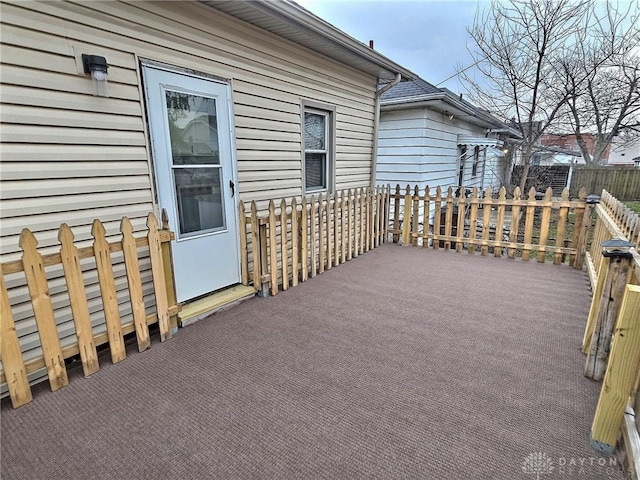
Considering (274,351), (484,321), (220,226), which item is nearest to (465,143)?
(484,321)

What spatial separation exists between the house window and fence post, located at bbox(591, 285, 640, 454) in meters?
3.77

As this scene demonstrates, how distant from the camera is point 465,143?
351 inches

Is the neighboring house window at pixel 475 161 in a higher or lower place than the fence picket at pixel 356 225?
higher

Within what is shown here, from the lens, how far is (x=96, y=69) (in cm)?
234

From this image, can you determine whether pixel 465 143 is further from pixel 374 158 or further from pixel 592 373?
pixel 592 373

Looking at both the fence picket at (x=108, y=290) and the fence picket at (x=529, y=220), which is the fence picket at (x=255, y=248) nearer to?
the fence picket at (x=108, y=290)

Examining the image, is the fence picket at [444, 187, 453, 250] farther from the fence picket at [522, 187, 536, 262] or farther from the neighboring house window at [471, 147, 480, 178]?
the neighboring house window at [471, 147, 480, 178]

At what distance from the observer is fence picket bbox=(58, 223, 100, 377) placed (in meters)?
2.10

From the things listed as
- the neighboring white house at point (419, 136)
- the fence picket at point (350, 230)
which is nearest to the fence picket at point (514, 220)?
the fence picket at point (350, 230)

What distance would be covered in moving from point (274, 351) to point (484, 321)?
1972 millimetres

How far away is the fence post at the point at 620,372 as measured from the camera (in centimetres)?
153

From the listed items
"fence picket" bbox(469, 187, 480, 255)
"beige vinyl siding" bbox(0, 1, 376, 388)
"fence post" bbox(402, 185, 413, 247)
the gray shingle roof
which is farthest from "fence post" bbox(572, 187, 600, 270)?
"beige vinyl siding" bbox(0, 1, 376, 388)

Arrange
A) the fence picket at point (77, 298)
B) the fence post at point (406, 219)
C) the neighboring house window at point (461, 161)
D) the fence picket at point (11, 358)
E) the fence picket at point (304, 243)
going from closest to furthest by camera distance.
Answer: the fence picket at point (11, 358), the fence picket at point (77, 298), the fence picket at point (304, 243), the fence post at point (406, 219), the neighboring house window at point (461, 161)

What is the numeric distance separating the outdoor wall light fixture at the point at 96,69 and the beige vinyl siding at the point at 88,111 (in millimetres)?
44
